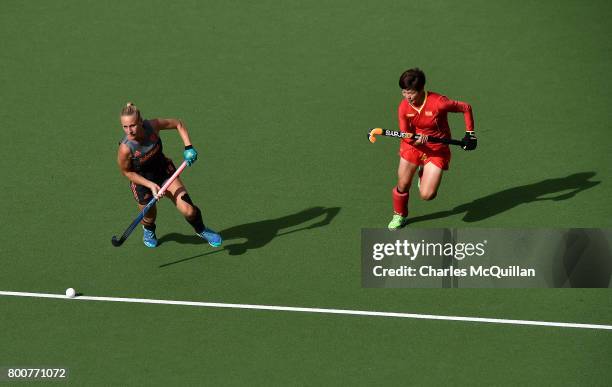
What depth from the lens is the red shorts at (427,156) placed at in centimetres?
1224

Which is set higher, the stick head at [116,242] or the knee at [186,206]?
the knee at [186,206]

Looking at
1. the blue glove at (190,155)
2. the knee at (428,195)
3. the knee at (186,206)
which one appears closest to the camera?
the blue glove at (190,155)

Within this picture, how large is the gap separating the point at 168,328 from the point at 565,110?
6936mm

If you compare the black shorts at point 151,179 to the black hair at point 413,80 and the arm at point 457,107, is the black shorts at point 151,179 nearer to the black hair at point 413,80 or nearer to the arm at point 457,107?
the black hair at point 413,80

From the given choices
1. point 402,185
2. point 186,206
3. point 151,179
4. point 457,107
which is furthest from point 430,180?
point 151,179

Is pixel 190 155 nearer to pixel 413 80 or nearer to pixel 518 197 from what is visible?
pixel 413 80

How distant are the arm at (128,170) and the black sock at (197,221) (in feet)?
1.82

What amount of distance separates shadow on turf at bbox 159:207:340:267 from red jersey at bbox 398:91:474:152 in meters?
1.50

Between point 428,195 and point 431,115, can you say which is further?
point 428,195

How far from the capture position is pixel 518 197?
42.7 ft

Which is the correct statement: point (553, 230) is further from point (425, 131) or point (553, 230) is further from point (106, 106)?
point (106, 106)

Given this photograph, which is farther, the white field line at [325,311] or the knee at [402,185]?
the knee at [402,185]

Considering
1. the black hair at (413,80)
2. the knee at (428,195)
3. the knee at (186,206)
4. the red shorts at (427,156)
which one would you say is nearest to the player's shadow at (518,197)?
the knee at (428,195)

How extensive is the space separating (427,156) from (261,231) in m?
2.19
